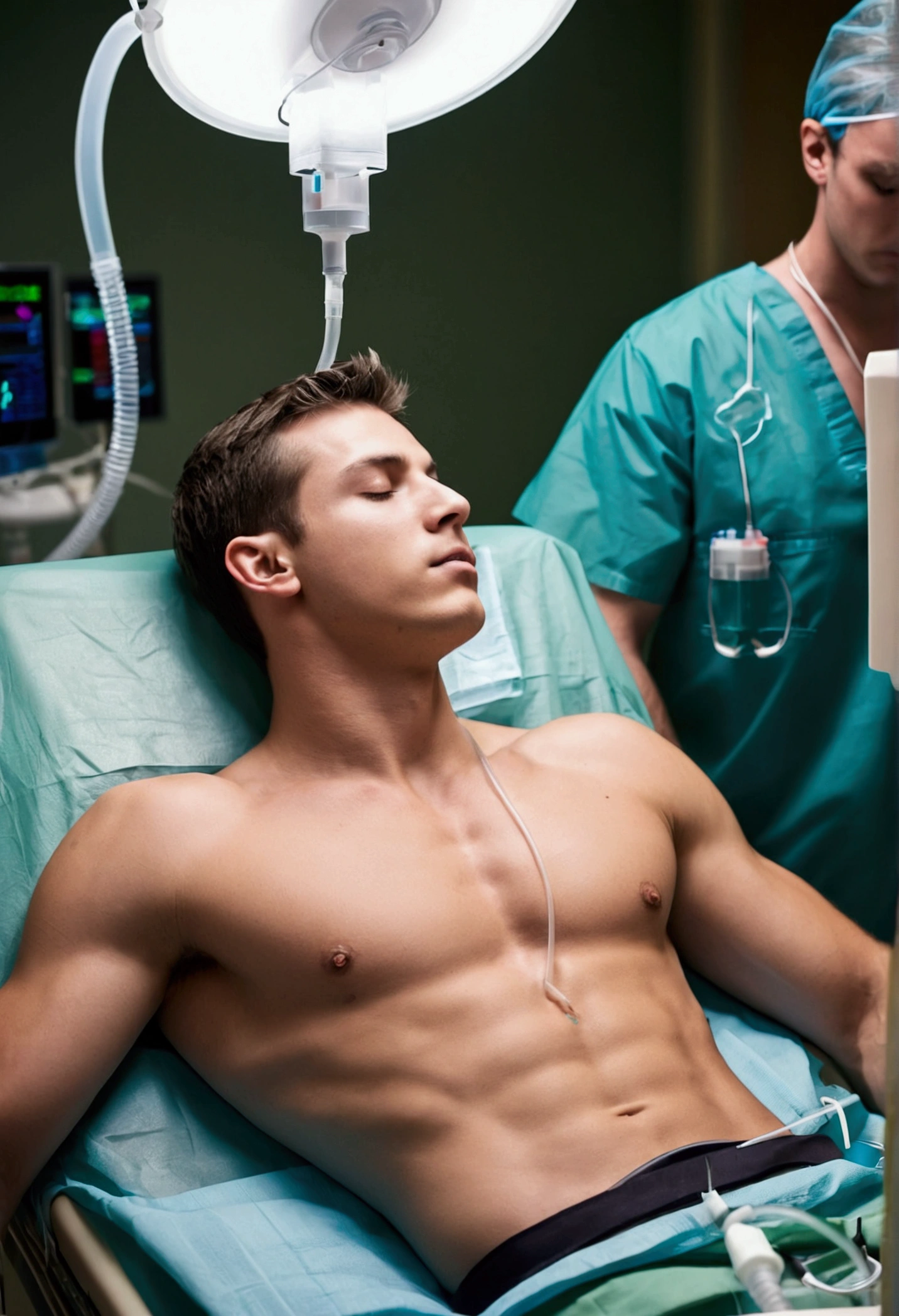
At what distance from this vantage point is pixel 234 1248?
1133 millimetres

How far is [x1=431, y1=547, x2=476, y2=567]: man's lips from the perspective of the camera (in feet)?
4.56

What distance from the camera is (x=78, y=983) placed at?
1226mm

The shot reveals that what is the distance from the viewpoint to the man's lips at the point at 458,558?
4.56 ft

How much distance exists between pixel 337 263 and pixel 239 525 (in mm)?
315

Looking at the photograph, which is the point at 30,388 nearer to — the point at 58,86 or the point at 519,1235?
the point at 58,86

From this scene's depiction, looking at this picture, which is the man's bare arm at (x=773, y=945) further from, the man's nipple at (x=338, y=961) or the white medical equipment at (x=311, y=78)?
the white medical equipment at (x=311, y=78)

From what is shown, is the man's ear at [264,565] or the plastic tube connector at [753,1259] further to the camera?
the man's ear at [264,565]

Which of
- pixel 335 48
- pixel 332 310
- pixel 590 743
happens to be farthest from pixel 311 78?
pixel 590 743

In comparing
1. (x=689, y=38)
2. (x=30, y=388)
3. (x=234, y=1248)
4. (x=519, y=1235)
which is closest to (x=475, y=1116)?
(x=519, y=1235)

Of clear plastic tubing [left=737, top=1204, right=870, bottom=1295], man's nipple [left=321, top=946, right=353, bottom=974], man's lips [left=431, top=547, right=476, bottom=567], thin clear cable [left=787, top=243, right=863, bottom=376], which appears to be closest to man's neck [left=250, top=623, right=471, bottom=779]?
man's lips [left=431, top=547, right=476, bottom=567]

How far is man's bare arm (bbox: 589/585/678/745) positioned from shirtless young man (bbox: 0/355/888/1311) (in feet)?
1.22

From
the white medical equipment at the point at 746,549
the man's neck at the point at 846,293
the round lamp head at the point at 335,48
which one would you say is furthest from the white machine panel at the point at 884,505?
the man's neck at the point at 846,293

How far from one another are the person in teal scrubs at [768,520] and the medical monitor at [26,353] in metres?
0.77

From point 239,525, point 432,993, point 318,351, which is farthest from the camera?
point 318,351
